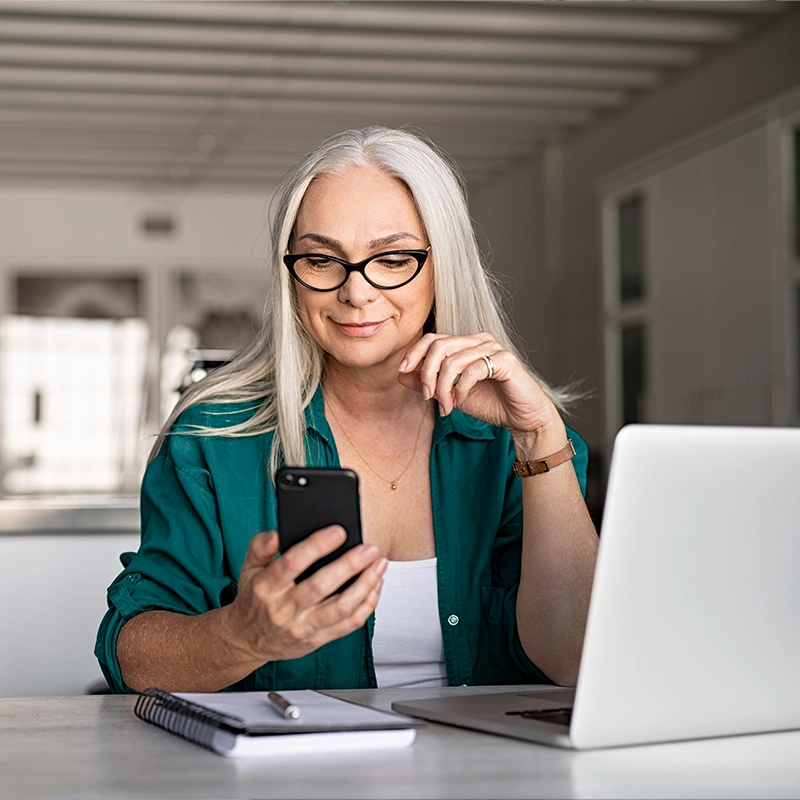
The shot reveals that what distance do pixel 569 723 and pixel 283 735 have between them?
277 mm

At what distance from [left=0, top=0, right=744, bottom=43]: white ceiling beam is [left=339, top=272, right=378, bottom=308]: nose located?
448cm

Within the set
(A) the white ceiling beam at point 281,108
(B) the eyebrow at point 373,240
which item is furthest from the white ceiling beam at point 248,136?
(B) the eyebrow at point 373,240

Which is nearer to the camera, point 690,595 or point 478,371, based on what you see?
point 690,595

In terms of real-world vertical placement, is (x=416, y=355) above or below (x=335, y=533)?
above

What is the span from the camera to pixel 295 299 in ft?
5.93

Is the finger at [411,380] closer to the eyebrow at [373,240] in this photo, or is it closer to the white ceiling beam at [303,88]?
the eyebrow at [373,240]

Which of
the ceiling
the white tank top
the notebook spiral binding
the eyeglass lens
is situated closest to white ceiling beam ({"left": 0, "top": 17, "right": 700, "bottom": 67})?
the ceiling

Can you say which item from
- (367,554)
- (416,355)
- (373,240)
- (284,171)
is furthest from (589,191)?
(367,554)

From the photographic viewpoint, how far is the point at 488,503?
1802mm

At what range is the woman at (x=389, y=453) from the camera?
1.58m

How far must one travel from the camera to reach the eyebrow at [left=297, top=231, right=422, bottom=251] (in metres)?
1.71

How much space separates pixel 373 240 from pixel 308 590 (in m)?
0.78

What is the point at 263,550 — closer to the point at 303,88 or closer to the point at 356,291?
the point at 356,291

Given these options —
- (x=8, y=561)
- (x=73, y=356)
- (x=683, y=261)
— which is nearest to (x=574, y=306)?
(x=683, y=261)
